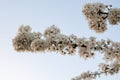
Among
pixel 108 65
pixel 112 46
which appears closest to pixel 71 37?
pixel 112 46

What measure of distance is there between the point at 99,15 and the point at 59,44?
156cm

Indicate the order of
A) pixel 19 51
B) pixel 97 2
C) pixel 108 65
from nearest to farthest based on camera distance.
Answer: pixel 19 51, pixel 97 2, pixel 108 65

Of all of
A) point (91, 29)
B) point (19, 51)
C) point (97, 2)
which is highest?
point (97, 2)

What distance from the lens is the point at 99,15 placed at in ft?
43.4

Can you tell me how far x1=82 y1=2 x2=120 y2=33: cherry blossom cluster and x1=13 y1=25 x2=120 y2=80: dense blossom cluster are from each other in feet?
1.52

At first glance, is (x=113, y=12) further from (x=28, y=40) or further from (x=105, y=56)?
(x=28, y=40)

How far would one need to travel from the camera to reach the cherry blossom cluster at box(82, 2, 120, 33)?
42.9 feet

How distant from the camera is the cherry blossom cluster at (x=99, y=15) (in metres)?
13.1

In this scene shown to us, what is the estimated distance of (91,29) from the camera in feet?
43.2

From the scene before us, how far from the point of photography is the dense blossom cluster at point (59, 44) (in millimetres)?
12580

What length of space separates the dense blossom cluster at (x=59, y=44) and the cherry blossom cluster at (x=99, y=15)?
1.52 feet

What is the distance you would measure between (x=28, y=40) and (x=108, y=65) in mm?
3430

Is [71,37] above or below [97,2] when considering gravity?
below

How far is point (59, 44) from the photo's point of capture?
1286 centimetres
